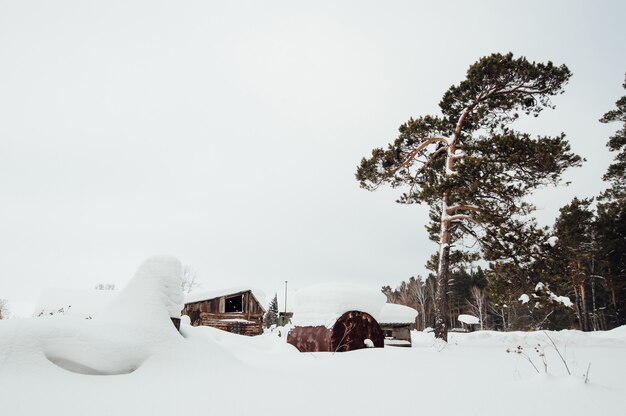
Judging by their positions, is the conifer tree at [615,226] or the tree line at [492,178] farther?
the conifer tree at [615,226]

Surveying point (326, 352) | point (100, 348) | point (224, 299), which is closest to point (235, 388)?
point (100, 348)

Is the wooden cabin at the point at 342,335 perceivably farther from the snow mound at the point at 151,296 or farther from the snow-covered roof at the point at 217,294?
the snow-covered roof at the point at 217,294

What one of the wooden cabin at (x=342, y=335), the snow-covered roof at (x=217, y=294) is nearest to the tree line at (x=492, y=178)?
the wooden cabin at (x=342, y=335)

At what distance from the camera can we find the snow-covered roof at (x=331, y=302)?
21.0ft

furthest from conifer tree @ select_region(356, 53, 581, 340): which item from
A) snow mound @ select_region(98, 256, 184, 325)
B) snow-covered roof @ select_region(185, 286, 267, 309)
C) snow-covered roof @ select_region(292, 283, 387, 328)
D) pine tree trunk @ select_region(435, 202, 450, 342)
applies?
snow-covered roof @ select_region(185, 286, 267, 309)

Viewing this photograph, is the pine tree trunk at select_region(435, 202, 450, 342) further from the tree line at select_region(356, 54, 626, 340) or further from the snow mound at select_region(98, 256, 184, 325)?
the snow mound at select_region(98, 256, 184, 325)

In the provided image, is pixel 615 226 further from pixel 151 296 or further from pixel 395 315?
pixel 151 296

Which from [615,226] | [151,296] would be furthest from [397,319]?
[615,226]

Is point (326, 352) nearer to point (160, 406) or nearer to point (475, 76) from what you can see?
point (160, 406)

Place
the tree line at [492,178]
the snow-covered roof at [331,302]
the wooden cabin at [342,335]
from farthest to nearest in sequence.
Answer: the tree line at [492,178]
the snow-covered roof at [331,302]
the wooden cabin at [342,335]

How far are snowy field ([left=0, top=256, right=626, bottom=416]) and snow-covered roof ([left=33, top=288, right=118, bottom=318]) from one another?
27.1 m

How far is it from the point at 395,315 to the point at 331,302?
19.7ft

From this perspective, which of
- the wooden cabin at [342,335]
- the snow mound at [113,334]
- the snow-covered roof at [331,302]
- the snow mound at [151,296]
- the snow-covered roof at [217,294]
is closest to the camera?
the snow mound at [113,334]

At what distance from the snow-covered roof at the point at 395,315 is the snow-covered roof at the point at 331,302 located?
4598mm
